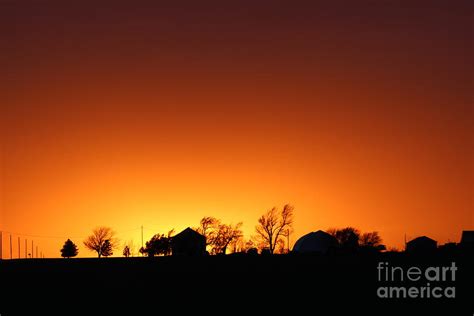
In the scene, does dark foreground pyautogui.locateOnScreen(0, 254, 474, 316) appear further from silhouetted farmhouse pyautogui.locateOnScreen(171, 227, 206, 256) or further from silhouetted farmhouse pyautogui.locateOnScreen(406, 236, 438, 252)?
Result: silhouetted farmhouse pyautogui.locateOnScreen(406, 236, 438, 252)

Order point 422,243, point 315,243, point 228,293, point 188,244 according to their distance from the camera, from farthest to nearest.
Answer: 1. point 422,243
2. point 315,243
3. point 188,244
4. point 228,293

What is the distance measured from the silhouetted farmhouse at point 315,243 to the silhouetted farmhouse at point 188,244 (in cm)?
1793

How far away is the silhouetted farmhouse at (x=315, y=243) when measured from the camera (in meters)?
158

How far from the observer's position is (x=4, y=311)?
36.1 meters

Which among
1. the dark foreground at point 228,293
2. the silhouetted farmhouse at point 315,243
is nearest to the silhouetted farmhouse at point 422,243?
the silhouetted farmhouse at point 315,243

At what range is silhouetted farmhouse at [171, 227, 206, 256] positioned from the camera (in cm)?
15300

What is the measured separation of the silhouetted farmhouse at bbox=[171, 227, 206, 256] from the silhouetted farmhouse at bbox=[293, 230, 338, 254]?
17.9m

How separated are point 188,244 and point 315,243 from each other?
23816 millimetres

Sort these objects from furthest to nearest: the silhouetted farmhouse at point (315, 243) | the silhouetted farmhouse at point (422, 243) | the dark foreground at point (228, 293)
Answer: the silhouetted farmhouse at point (422, 243) < the silhouetted farmhouse at point (315, 243) < the dark foreground at point (228, 293)

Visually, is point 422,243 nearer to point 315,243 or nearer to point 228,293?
point 315,243

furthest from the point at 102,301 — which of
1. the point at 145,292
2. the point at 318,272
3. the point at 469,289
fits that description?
the point at 318,272

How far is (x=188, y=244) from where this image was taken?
154m

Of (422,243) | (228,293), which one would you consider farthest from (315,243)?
(228,293)

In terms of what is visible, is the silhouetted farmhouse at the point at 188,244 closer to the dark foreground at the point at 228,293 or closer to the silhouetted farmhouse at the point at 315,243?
the silhouetted farmhouse at the point at 315,243
